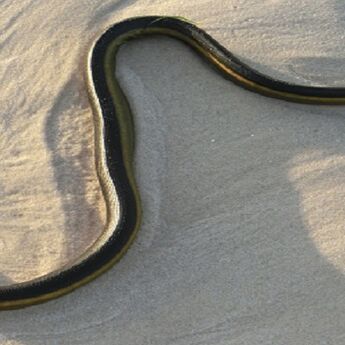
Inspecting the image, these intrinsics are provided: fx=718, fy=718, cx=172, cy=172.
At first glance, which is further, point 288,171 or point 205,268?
point 288,171

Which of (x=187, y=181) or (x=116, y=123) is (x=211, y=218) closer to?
(x=187, y=181)

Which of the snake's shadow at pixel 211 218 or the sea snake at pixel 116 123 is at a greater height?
the sea snake at pixel 116 123

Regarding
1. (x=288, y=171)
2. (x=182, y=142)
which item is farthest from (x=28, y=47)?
(x=288, y=171)

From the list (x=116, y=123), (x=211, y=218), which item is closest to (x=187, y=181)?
(x=211, y=218)

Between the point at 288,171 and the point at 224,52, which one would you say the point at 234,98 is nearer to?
the point at 224,52
